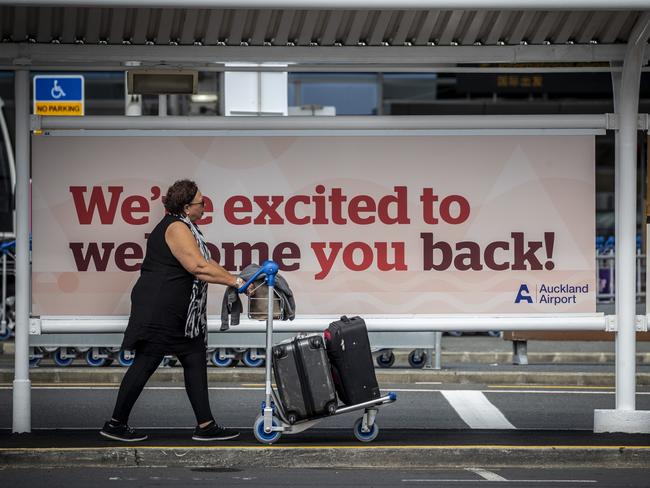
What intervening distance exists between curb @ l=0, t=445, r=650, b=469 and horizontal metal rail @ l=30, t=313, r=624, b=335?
1.08 m

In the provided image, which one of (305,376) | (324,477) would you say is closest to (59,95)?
(305,376)

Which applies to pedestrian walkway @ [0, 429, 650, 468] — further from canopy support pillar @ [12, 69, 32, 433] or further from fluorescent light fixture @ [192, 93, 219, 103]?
fluorescent light fixture @ [192, 93, 219, 103]

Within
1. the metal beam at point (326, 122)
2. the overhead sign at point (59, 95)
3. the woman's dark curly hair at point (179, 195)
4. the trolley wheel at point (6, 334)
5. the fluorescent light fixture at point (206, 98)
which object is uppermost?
the fluorescent light fixture at point (206, 98)

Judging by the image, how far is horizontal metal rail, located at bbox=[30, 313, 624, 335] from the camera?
→ 944 centimetres

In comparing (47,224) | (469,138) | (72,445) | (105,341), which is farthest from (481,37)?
(105,341)

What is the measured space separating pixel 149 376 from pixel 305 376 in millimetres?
1121

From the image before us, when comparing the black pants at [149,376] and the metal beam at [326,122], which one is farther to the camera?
the metal beam at [326,122]

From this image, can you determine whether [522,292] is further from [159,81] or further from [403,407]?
[159,81]

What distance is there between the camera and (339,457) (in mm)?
8594

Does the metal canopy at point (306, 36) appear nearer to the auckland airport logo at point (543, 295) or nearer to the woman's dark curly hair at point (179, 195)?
the woman's dark curly hair at point (179, 195)

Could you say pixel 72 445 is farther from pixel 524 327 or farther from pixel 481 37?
pixel 481 37

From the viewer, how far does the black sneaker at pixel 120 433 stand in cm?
892

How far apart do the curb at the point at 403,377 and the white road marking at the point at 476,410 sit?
1.09m

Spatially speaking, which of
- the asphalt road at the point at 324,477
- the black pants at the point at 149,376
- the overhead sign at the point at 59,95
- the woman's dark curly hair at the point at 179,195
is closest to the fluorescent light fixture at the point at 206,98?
the overhead sign at the point at 59,95
